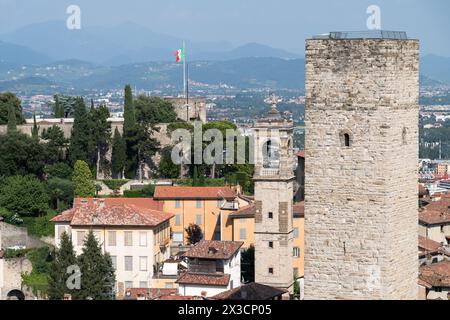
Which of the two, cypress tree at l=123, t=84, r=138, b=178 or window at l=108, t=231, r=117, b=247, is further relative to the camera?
cypress tree at l=123, t=84, r=138, b=178

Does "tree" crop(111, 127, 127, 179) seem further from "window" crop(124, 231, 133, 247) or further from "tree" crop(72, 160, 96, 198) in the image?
"window" crop(124, 231, 133, 247)

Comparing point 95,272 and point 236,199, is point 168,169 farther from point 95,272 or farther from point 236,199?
point 95,272

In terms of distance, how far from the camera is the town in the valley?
16859mm

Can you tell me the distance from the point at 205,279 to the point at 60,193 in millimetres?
12317

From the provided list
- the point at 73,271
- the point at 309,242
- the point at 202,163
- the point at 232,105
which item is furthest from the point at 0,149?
the point at 232,105

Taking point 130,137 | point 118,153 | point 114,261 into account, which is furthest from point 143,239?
point 130,137

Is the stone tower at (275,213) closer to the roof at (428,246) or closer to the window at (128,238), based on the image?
the roof at (428,246)

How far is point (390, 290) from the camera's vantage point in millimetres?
16938

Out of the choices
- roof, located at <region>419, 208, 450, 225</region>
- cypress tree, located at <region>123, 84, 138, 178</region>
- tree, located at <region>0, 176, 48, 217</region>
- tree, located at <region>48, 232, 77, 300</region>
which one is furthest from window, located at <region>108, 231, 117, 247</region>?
cypress tree, located at <region>123, 84, 138, 178</region>

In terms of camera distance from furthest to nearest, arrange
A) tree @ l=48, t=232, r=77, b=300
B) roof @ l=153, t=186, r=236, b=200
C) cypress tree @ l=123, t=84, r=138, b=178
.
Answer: cypress tree @ l=123, t=84, r=138, b=178 < roof @ l=153, t=186, r=236, b=200 < tree @ l=48, t=232, r=77, b=300

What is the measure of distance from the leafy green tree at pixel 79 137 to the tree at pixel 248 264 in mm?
11557

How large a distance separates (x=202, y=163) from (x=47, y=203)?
317 inches

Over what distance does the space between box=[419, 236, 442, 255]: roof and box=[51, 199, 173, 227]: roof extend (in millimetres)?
8283

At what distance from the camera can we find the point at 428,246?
38.7 metres
